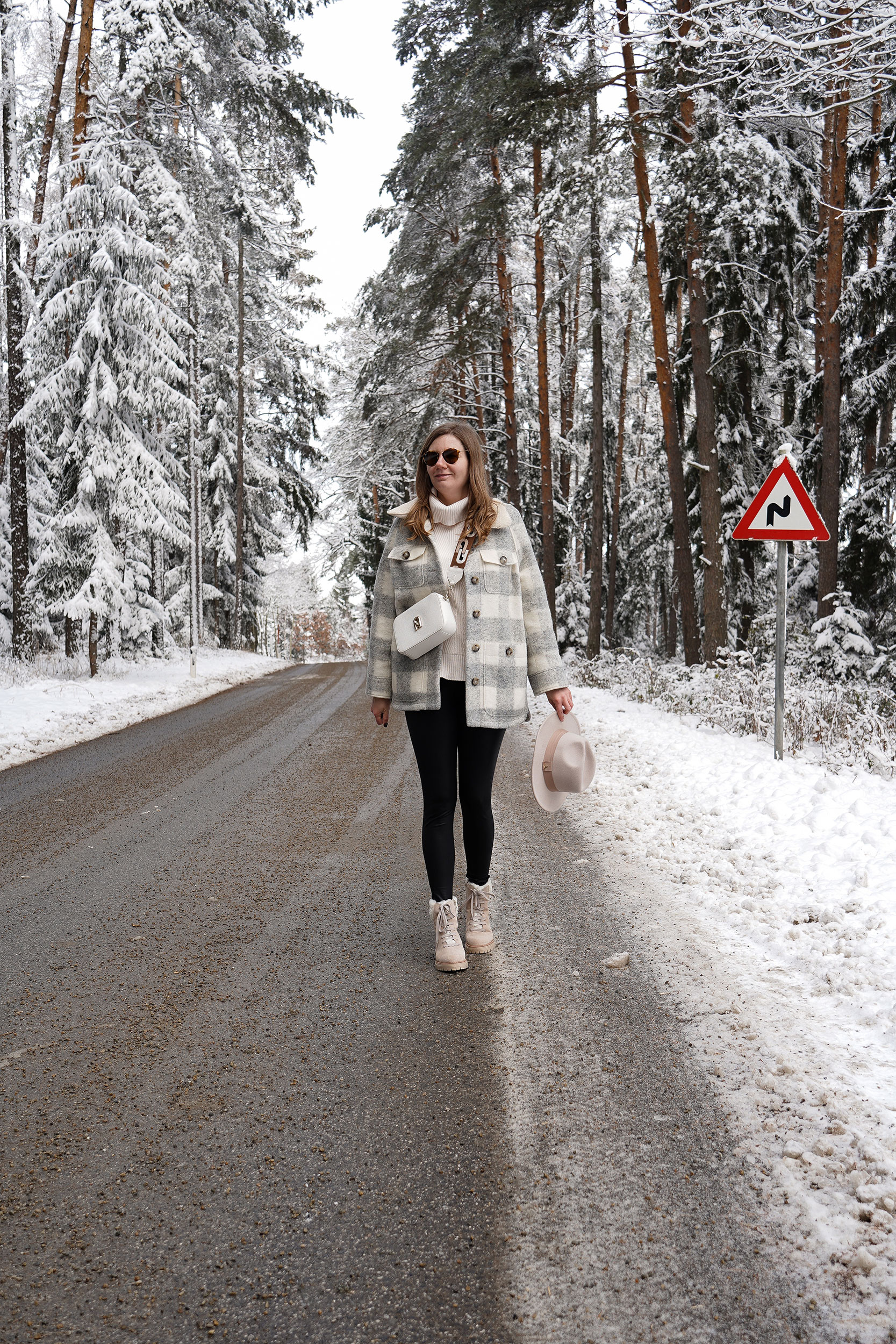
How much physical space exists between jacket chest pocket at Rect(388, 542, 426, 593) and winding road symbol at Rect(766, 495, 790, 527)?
15.8 feet

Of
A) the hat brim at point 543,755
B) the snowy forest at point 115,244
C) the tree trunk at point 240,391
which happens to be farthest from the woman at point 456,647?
the tree trunk at point 240,391

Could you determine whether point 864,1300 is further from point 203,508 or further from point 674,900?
A: point 203,508

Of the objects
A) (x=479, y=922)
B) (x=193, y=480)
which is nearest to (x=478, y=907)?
(x=479, y=922)

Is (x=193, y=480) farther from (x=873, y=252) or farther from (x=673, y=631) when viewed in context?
(x=673, y=631)

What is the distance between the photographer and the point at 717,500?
12.7 meters

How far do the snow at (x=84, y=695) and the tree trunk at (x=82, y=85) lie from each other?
9.35 meters

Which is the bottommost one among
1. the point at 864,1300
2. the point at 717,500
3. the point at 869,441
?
the point at 864,1300

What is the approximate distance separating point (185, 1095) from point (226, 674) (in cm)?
1888

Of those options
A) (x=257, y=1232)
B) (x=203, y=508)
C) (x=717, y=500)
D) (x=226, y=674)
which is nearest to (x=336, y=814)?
(x=257, y=1232)

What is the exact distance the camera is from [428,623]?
3.46 metres

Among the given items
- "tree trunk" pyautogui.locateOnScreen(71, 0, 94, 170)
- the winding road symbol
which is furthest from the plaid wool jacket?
"tree trunk" pyautogui.locateOnScreen(71, 0, 94, 170)

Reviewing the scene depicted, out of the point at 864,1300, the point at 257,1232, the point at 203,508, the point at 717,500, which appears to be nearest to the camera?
the point at 864,1300

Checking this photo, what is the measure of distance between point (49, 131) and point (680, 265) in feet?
39.0

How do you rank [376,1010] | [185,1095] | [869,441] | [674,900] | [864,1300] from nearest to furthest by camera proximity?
[864,1300]
[185,1095]
[376,1010]
[674,900]
[869,441]
